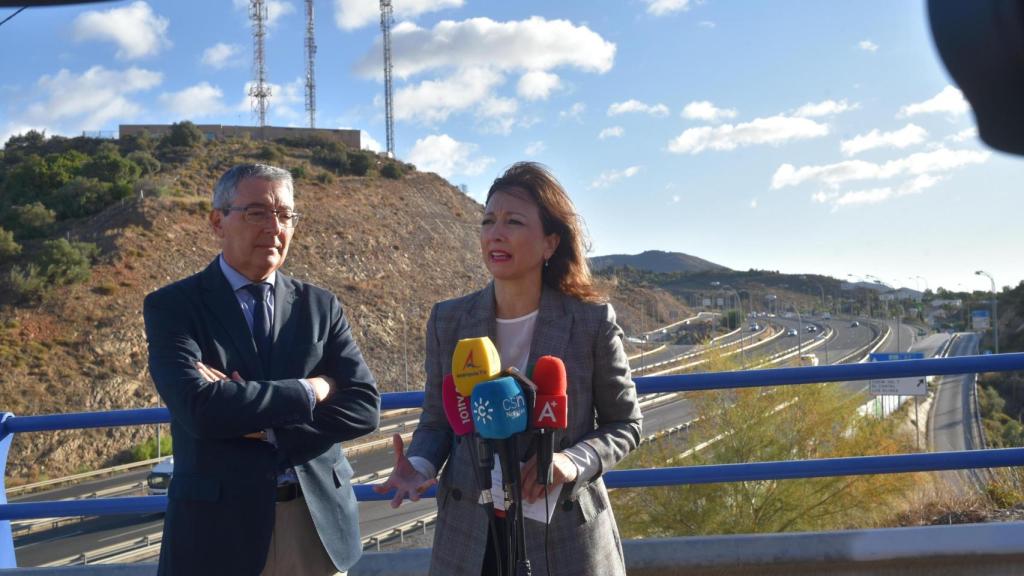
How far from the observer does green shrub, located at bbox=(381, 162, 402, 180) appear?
71.9 meters

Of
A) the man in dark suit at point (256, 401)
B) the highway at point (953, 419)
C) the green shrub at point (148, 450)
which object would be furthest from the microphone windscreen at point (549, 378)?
the green shrub at point (148, 450)

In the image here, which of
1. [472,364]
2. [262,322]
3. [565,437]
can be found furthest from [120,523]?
[472,364]

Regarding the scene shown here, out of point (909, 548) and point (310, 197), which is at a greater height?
point (310, 197)

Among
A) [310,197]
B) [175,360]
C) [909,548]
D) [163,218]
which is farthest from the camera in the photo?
[310,197]

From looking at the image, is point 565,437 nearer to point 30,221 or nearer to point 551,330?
point 551,330

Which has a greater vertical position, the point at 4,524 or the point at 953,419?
the point at 4,524

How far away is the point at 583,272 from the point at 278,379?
1099mm

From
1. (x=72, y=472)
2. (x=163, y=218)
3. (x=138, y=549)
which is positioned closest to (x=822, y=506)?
(x=138, y=549)

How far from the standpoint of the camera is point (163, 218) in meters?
48.5

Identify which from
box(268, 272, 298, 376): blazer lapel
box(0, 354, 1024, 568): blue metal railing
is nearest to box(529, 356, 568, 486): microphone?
box(268, 272, 298, 376): blazer lapel

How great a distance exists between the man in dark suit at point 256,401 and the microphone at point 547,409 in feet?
3.01

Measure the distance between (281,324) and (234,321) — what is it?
168 millimetres

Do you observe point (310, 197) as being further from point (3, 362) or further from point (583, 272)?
point (583, 272)

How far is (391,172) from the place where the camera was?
7225 centimetres
